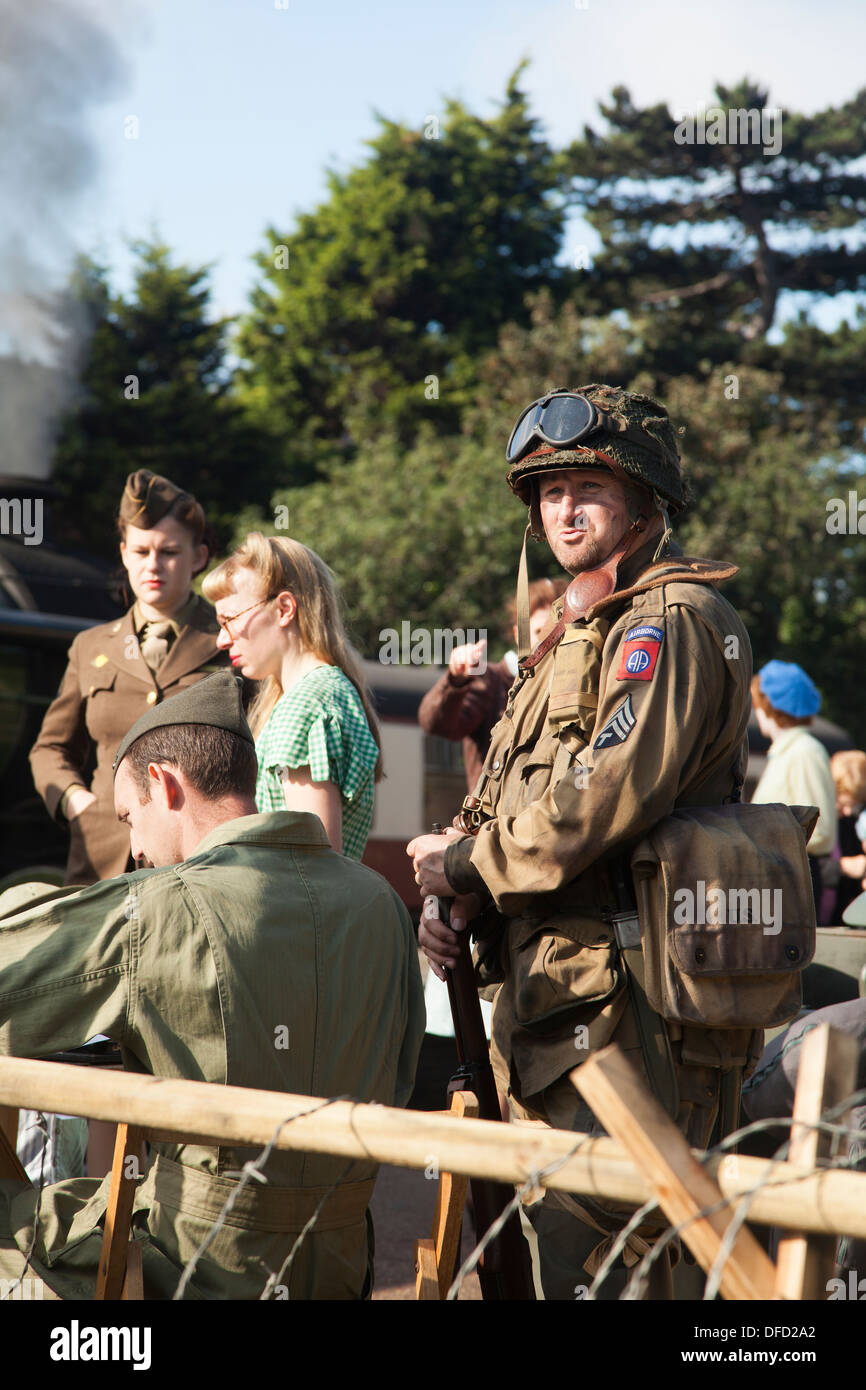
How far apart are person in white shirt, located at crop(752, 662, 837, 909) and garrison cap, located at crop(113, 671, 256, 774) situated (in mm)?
3588

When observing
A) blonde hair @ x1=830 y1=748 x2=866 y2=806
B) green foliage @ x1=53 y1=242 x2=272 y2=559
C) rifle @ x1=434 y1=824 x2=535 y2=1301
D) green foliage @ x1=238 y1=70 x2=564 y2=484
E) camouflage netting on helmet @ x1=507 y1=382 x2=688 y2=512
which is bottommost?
rifle @ x1=434 y1=824 x2=535 y2=1301

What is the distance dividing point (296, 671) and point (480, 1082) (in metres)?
1.40

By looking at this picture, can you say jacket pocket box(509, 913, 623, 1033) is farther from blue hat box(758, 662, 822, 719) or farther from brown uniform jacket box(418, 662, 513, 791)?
blue hat box(758, 662, 822, 719)

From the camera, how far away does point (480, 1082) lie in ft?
9.48

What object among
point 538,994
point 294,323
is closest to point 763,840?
point 538,994

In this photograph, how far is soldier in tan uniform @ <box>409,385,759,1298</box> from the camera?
253 cm

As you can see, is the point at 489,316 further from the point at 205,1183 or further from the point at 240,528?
the point at 205,1183

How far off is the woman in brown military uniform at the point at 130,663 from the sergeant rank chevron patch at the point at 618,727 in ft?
7.32

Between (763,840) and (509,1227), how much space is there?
94 cm

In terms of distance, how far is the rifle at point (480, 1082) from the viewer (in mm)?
2783

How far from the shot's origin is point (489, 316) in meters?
31.9

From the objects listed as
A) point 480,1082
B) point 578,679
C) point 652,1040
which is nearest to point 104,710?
point 480,1082

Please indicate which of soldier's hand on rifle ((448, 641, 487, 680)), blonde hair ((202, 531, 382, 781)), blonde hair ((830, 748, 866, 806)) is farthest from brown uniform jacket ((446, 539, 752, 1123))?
blonde hair ((830, 748, 866, 806))

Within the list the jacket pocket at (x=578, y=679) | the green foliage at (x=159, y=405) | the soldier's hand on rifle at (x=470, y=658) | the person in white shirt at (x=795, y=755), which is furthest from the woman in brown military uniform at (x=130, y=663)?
the green foliage at (x=159, y=405)
